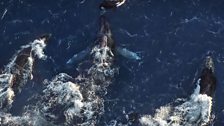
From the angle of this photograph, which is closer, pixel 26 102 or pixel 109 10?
pixel 26 102

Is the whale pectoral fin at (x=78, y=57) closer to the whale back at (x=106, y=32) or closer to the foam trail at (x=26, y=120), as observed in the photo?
the whale back at (x=106, y=32)

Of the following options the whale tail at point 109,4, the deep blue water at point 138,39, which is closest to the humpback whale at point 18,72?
the deep blue water at point 138,39

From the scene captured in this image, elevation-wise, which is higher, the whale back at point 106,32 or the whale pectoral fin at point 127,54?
the whale back at point 106,32

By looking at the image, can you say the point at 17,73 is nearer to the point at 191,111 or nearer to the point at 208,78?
the point at 191,111

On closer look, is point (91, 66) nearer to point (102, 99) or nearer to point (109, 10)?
point (102, 99)

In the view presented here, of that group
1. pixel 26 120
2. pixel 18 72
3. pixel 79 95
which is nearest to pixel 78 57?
pixel 79 95

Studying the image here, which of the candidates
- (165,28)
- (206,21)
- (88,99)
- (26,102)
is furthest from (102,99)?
(206,21)
